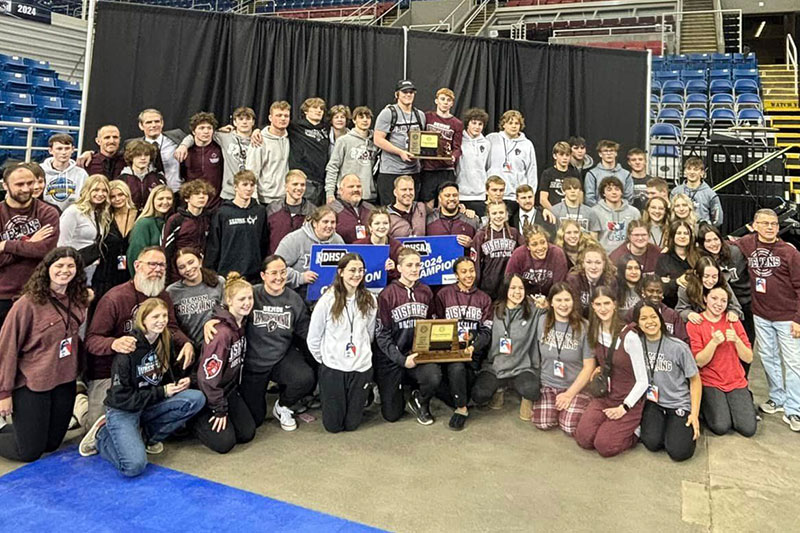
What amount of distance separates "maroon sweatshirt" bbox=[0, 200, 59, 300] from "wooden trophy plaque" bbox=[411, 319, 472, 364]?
2.48m

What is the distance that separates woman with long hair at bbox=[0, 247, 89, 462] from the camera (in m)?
3.21

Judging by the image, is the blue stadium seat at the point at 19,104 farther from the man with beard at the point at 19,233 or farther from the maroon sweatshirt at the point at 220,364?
the maroon sweatshirt at the point at 220,364

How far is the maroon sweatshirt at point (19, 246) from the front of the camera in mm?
3578

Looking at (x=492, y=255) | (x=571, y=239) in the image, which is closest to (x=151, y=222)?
(x=492, y=255)

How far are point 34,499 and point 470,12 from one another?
1633 centimetres

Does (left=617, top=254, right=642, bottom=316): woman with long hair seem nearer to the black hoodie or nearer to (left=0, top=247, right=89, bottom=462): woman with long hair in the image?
the black hoodie

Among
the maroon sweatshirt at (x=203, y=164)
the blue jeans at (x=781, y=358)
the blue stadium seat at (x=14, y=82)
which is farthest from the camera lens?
the blue stadium seat at (x=14, y=82)

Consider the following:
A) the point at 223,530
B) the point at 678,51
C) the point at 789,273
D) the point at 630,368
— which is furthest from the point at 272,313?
the point at 678,51

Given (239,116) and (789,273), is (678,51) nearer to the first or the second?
(789,273)

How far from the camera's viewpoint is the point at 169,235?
3979 millimetres

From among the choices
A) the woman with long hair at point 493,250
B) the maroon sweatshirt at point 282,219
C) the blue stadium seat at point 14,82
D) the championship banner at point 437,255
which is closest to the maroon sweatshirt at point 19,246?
the maroon sweatshirt at point 282,219

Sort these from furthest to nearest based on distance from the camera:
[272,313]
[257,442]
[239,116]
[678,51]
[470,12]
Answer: [470,12], [678,51], [239,116], [272,313], [257,442]

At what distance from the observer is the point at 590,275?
4.21 meters

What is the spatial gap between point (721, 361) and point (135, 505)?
3.75 m
